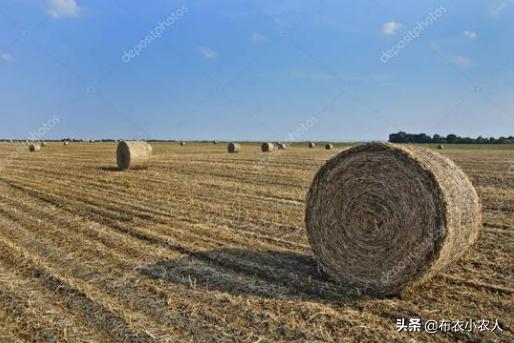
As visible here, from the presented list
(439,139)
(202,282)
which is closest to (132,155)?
(202,282)

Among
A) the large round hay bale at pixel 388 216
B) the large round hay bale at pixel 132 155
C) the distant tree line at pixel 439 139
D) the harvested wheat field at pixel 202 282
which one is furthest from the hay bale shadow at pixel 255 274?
the distant tree line at pixel 439 139

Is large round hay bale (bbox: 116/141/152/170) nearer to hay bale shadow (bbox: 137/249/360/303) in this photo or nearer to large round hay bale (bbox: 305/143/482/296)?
hay bale shadow (bbox: 137/249/360/303)

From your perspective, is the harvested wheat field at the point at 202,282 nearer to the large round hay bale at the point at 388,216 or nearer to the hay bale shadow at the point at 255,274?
the hay bale shadow at the point at 255,274

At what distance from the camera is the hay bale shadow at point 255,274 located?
5352 millimetres

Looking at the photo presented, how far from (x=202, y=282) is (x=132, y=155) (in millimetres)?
14535

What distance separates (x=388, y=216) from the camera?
18.6 feet

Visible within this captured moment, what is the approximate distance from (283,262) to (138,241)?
2.71 m

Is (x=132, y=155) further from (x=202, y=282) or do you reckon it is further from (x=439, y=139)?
(x=439, y=139)

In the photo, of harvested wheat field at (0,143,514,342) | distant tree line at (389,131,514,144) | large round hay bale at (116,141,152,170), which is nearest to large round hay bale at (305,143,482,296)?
harvested wheat field at (0,143,514,342)

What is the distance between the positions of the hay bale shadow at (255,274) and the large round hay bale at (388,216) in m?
0.33

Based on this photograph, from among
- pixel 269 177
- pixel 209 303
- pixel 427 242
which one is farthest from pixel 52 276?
pixel 269 177

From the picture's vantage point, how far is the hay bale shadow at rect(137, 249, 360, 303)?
5352 mm

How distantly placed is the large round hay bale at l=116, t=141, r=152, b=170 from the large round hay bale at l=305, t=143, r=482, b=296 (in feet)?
47.1

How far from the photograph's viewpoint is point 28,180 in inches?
648
